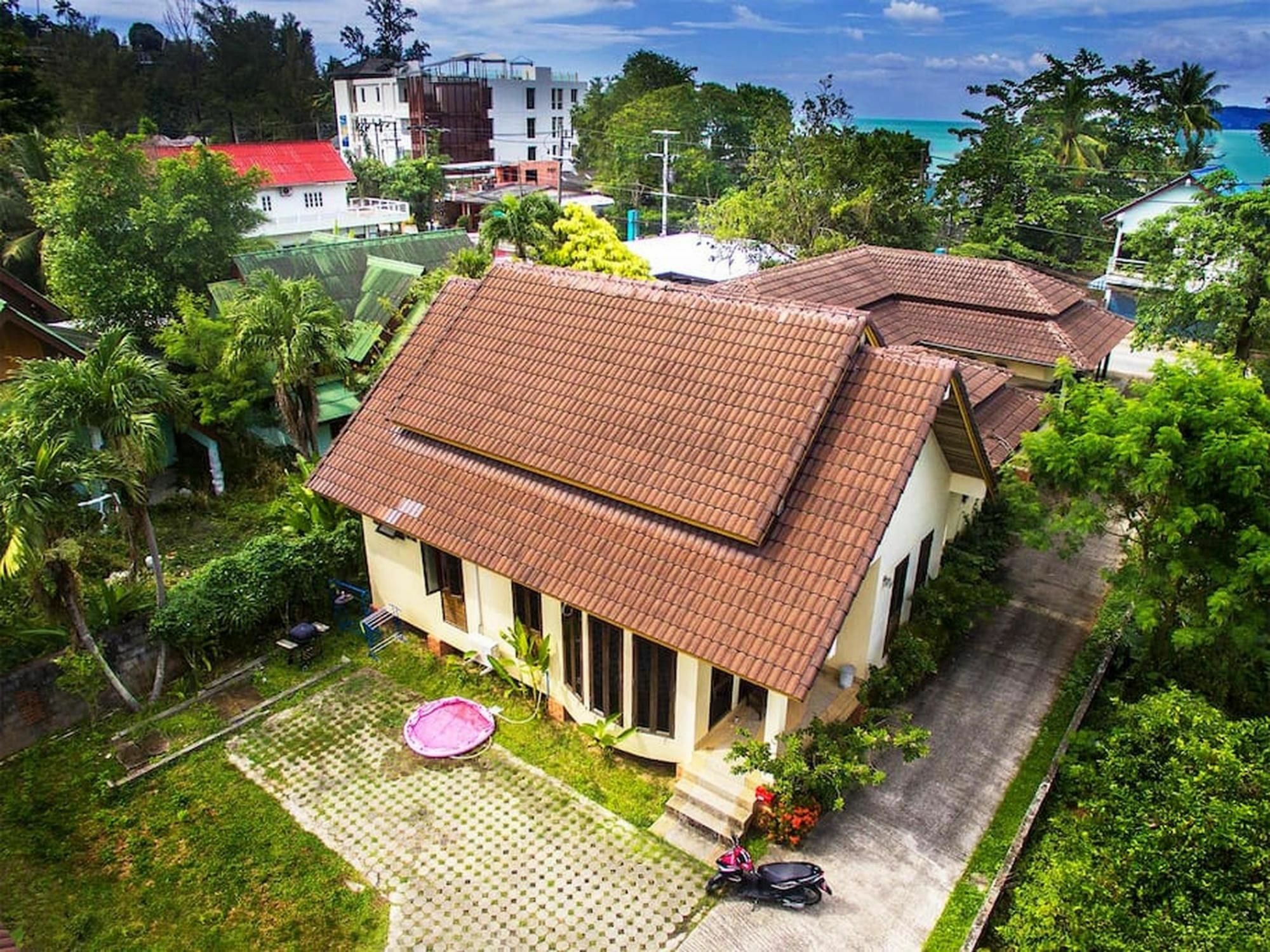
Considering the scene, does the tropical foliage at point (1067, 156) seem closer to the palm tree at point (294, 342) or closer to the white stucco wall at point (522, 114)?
the palm tree at point (294, 342)

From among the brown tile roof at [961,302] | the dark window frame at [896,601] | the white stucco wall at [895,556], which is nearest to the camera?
the white stucco wall at [895,556]

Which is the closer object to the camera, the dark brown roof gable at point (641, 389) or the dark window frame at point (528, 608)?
the dark brown roof gable at point (641, 389)

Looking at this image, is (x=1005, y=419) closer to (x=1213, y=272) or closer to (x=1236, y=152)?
(x=1213, y=272)

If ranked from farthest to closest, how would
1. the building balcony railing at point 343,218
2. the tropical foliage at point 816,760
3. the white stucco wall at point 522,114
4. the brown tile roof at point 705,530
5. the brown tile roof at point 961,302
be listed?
the white stucco wall at point 522,114, the building balcony railing at point 343,218, the brown tile roof at point 961,302, the tropical foliage at point 816,760, the brown tile roof at point 705,530

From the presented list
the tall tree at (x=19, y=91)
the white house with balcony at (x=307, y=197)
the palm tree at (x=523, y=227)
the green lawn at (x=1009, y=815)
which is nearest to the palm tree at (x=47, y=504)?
the green lawn at (x=1009, y=815)

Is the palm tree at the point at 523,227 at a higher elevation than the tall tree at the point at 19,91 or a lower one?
lower

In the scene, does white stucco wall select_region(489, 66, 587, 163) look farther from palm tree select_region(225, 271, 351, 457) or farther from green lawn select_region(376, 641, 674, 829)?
green lawn select_region(376, 641, 674, 829)

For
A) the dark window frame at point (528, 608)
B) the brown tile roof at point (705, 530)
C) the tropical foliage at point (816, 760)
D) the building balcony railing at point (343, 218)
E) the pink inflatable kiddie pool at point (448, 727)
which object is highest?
the building balcony railing at point (343, 218)
